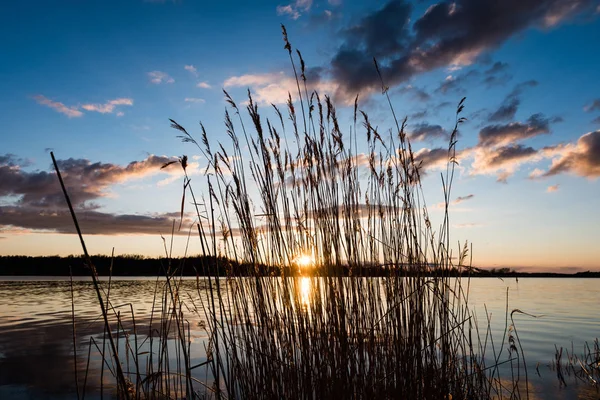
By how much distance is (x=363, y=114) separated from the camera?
3025 mm

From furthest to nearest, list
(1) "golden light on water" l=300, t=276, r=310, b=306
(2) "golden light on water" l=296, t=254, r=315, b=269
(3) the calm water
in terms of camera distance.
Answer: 1. (3) the calm water
2. (2) "golden light on water" l=296, t=254, r=315, b=269
3. (1) "golden light on water" l=300, t=276, r=310, b=306

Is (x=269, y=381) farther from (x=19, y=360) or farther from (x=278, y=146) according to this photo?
(x=19, y=360)

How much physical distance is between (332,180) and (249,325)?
44.3 inches

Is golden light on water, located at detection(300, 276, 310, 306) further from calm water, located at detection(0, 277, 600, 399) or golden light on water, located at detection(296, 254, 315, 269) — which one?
calm water, located at detection(0, 277, 600, 399)

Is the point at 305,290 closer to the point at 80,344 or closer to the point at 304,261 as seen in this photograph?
the point at 304,261

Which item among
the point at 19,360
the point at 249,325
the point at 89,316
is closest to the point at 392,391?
the point at 249,325

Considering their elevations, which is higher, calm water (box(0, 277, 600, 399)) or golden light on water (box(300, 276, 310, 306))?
golden light on water (box(300, 276, 310, 306))

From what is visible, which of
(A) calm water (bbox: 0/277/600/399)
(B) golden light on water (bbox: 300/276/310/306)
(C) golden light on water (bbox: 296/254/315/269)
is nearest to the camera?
(B) golden light on water (bbox: 300/276/310/306)

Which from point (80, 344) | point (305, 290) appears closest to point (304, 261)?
point (305, 290)

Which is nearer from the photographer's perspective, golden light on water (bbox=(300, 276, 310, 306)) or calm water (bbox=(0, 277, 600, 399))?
golden light on water (bbox=(300, 276, 310, 306))

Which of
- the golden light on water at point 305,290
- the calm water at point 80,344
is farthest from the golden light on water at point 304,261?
the calm water at point 80,344

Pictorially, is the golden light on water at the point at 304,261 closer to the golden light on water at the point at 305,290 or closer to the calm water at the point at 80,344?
the golden light on water at the point at 305,290

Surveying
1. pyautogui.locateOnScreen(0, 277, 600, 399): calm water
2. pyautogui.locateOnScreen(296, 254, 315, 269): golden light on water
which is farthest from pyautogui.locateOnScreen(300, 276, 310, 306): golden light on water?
pyautogui.locateOnScreen(0, 277, 600, 399): calm water

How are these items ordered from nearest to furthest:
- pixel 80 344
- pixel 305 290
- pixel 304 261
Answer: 1. pixel 304 261
2. pixel 305 290
3. pixel 80 344
